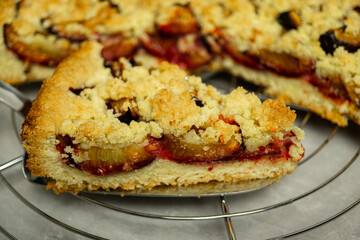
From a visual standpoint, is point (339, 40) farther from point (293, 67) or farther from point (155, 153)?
point (155, 153)

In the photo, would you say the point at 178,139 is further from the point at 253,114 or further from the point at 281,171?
the point at 281,171

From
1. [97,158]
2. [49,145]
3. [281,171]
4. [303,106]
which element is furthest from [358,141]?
[49,145]

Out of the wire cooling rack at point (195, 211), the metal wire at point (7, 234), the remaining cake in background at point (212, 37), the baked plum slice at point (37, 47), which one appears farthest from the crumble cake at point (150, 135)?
the remaining cake in background at point (212, 37)

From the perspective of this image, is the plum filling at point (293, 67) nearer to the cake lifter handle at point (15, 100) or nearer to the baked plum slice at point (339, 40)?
the baked plum slice at point (339, 40)

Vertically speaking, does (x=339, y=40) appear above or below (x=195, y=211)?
above

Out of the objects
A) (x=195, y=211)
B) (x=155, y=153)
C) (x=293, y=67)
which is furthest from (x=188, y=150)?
(x=293, y=67)

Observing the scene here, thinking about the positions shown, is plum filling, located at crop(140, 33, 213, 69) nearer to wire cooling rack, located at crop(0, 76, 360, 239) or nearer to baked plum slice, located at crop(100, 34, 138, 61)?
baked plum slice, located at crop(100, 34, 138, 61)
